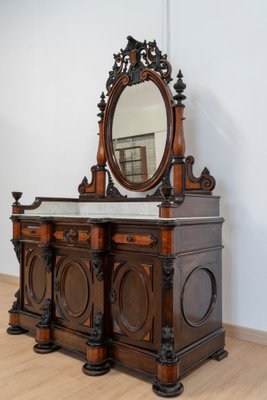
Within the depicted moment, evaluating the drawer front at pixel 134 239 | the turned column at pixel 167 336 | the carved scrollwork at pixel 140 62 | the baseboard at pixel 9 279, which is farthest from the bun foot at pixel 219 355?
the baseboard at pixel 9 279

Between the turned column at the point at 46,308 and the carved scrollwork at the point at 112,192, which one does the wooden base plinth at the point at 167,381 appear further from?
the carved scrollwork at the point at 112,192

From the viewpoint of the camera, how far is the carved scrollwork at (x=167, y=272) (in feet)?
5.56

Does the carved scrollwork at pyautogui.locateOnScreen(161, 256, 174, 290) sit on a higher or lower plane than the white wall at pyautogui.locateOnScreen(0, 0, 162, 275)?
lower

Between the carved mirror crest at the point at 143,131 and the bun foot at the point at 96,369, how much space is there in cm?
108

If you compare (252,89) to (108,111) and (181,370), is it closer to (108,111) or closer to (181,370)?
(108,111)

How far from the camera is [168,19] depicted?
9.14ft

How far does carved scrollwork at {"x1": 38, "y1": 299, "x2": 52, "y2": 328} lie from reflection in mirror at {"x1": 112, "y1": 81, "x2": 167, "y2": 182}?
1.02 metres

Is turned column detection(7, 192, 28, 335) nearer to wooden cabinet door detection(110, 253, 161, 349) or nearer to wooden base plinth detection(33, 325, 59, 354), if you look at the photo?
wooden base plinth detection(33, 325, 59, 354)

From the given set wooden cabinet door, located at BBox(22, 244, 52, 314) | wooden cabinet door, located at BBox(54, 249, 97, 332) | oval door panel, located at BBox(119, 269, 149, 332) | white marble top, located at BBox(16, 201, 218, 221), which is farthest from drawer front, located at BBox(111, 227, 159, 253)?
wooden cabinet door, located at BBox(22, 244, 52, 314)

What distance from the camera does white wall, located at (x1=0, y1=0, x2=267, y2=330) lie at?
2.34 metres

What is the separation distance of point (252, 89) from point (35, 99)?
249cm

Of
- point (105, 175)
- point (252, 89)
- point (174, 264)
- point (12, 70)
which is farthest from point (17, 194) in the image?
point (12, 70)

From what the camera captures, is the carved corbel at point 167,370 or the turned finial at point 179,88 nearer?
the carved corbel at point 167,370

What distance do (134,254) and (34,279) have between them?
3.00 ft
